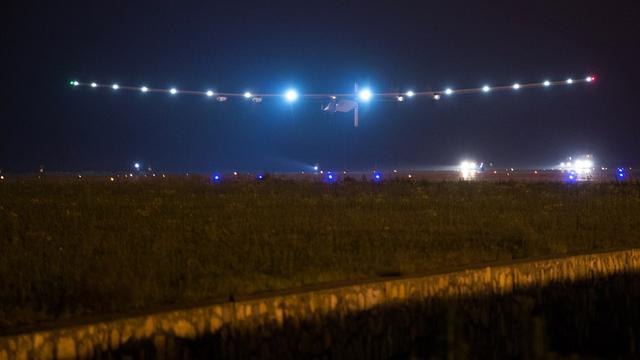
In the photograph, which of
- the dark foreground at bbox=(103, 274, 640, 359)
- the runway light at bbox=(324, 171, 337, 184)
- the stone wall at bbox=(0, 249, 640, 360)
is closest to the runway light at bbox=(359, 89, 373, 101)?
the runway light at bbox=(324, 171, 337, 184)

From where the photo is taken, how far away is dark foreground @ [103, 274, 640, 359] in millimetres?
8062

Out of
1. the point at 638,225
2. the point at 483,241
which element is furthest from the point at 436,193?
the point at 483,241

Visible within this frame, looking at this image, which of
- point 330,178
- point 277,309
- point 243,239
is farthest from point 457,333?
point 330,178

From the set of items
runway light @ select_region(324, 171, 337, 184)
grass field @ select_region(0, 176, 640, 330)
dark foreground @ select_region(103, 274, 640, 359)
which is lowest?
dark foreground @ select_region(103, 274, 640, 359)

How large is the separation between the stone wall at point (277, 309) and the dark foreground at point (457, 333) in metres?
0.06

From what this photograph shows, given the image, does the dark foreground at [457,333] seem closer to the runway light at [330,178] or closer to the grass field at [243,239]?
the grass field at [243,239]

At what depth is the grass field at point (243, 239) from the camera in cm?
954

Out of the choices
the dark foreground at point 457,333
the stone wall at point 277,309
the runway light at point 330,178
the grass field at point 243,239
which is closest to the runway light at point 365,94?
the runway light at point 330,178

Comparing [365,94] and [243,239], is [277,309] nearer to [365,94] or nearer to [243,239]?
[243,239]

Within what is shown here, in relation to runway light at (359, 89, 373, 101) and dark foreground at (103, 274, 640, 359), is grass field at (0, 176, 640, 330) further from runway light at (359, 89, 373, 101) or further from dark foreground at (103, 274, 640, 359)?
runway light at (359, 89, 373, 101)

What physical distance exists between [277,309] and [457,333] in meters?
1.97

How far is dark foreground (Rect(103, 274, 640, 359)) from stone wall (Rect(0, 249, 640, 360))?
0.06m

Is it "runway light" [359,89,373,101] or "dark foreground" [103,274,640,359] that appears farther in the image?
"runway light" [359,89,373,101]

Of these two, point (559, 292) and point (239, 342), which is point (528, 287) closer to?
point (559, 292)
